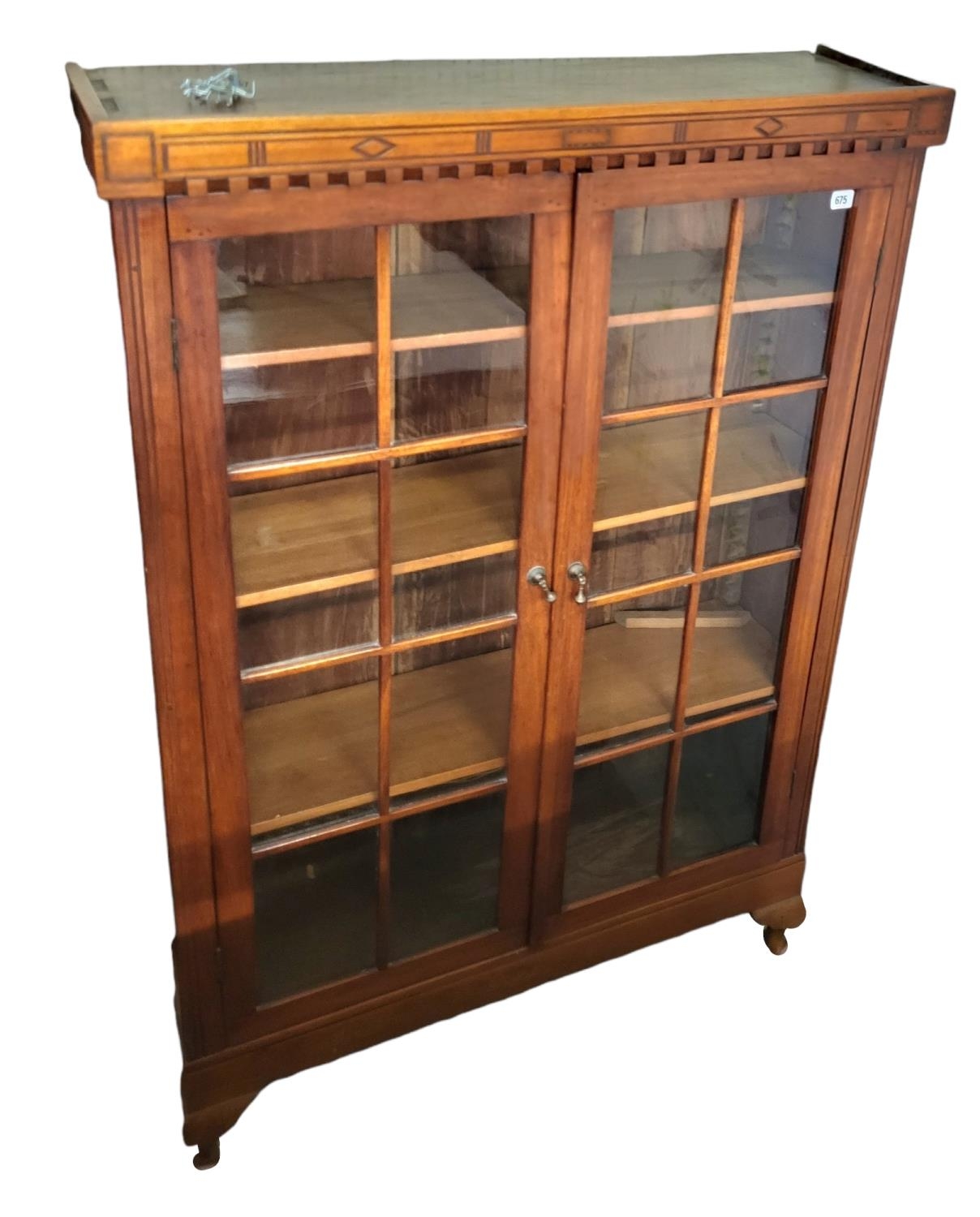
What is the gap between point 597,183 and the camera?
2211 millimetres

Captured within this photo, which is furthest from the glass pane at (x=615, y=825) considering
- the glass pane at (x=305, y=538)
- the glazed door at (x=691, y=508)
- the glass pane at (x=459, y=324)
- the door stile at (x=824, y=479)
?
the glass pane at (x=459, y=324)

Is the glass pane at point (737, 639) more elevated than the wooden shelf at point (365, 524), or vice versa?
the wooden shelf at point (365, 524)

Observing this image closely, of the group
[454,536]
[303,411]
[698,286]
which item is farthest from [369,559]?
[698,286]

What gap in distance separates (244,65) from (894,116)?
113cm

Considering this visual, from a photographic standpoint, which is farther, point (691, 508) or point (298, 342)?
point (691, 508)

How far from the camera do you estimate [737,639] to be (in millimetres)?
2916

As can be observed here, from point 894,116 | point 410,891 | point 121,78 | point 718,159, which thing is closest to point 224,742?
point 410,891

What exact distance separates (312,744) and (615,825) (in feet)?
2.41

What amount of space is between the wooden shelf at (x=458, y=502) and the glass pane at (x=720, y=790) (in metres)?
0.59

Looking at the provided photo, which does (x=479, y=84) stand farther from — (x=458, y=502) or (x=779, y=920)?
(x=779, y=920)

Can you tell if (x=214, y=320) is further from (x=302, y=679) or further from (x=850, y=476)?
(x=850, y=476)

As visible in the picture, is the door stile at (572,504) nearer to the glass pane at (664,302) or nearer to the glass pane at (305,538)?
the glass pane at (664,302)

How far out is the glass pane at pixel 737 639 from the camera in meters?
2.84

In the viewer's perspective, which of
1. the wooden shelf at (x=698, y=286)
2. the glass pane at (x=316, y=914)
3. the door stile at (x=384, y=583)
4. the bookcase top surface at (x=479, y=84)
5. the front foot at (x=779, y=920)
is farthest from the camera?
the front foot at (x=779, y=920)
